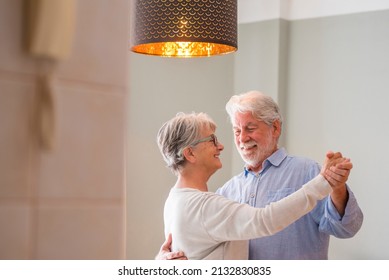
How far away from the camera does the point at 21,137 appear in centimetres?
47

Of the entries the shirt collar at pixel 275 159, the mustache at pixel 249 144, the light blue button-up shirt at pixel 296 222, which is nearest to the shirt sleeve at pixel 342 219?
the light blue button-up shirt at pixel 296 222

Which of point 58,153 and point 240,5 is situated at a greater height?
point 240,5

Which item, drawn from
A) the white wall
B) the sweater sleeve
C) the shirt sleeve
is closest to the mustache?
the shirt sleeve

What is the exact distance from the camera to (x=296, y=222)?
2.06 metres

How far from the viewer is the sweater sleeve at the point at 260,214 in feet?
5.21

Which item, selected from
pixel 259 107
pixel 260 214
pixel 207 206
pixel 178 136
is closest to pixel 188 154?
pixel 178 136

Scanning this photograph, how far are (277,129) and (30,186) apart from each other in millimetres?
1871

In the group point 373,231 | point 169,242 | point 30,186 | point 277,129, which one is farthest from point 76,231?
point 373,231

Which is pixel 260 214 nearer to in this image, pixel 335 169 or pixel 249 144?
pixel 335 169

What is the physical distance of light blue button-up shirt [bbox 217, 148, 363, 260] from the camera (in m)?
2.00

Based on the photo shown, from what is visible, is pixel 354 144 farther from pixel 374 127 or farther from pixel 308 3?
pixel 308 3

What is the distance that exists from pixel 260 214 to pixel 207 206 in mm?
155
